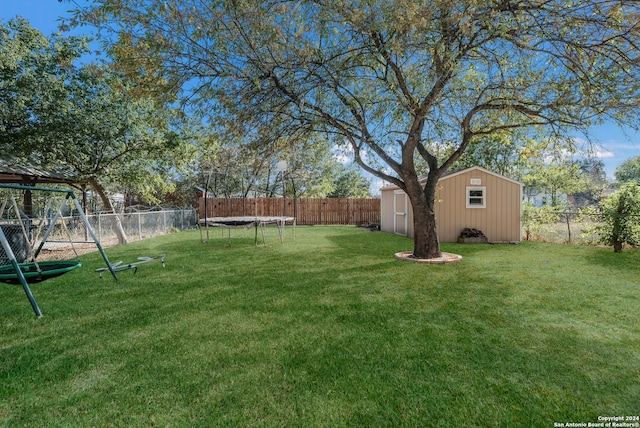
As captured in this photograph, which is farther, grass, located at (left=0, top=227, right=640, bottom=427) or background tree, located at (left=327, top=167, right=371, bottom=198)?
background tree, located at (left=327, top=167, right=371, bottom=198)

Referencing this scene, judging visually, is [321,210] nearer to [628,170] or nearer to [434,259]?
[434,259]

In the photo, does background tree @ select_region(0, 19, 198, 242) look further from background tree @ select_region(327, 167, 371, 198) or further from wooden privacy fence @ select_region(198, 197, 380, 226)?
background tree @ select_region(327, 167, 371, 198)

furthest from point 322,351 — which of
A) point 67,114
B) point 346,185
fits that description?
point 346,185

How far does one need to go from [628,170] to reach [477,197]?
42.0 meters

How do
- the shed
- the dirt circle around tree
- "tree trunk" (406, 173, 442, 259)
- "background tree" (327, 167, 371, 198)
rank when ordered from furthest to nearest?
"background tree" (327, 167, 371, 198) < the shed < "tree trunk" (406, 173, 442, 259) < the dirt circle around tree

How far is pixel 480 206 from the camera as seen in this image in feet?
33.9

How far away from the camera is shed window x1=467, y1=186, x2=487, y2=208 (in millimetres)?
10344

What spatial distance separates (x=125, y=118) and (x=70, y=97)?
1343mm

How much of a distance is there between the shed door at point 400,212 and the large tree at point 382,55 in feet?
14.7

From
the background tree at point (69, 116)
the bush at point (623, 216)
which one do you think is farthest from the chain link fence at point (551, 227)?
the background tree at point (69, 116)

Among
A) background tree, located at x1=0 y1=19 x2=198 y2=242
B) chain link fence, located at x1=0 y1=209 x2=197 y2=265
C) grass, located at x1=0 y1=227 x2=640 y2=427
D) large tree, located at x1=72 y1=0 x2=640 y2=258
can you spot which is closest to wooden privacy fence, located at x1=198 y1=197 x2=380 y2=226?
chain link fence, located at x1=0 y1=209 x2=197 y2=265

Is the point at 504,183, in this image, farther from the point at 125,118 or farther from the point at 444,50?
the point at 125,118

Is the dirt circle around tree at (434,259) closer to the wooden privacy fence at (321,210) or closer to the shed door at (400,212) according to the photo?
the shed door at (400,212)

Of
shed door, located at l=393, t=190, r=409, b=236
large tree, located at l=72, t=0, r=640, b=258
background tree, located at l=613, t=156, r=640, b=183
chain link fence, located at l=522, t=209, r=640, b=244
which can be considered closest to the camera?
large tree, located at l=72, t=0, r=640, b=258
